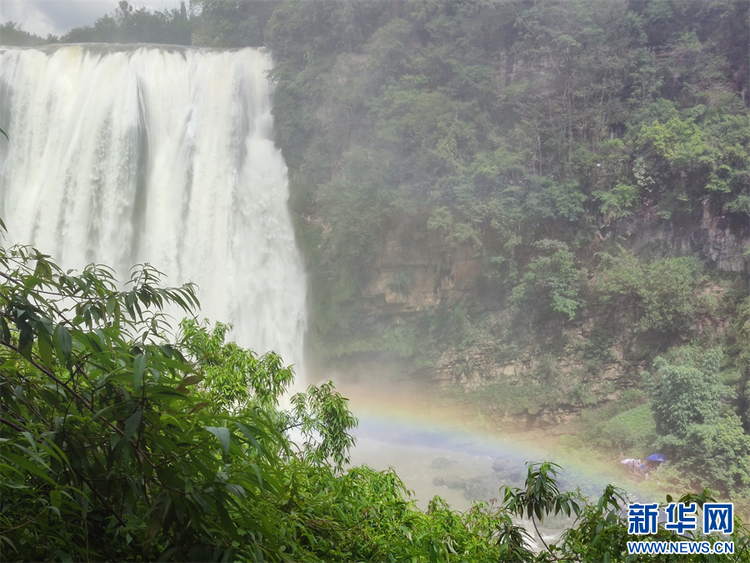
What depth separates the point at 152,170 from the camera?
8.22 m

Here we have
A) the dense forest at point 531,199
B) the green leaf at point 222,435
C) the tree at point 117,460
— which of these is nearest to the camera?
the green leaf at point 222,435

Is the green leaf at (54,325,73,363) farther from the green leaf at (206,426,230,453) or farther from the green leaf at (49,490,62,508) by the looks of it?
the green leaf at (206,426,230,453)

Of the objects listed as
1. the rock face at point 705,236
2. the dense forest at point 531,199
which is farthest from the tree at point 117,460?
the rock face at point 705,236

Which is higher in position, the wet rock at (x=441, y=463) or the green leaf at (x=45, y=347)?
the wet rock at (x=441, y=463)

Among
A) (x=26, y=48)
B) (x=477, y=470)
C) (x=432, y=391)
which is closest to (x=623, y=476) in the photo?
(x=477, y=470)

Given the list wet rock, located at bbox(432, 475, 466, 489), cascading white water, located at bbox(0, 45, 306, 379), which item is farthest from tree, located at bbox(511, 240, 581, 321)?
cascading white water, located at bbox(0, 45, 306, 379)

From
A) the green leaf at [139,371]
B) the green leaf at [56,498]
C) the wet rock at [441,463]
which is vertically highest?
the wet rock at [441,463]

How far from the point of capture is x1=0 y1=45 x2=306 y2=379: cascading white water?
7945mm

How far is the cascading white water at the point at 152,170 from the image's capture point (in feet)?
26.1

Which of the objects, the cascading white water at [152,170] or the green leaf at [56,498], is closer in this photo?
the green leaf at [56,498]

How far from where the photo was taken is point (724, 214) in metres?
7.88

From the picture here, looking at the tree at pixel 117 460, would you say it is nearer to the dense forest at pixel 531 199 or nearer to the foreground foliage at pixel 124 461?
the foreground foliage at pixel 124 461

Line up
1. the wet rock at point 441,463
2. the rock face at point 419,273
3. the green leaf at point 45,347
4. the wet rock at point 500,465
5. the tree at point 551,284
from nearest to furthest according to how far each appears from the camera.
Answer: the green leaf at point 45,347, the wet rock at point 500,465, the wet rock at point 441,463, the tree at point 551,284, the rock face at point 419,273

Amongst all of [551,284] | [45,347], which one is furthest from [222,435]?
[551,284]
